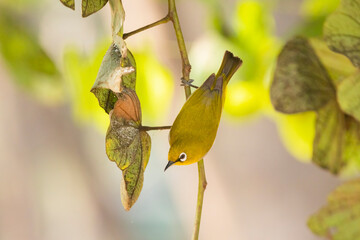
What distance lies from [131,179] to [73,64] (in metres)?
A: 0.32

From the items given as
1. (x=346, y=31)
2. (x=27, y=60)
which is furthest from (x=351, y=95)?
(x=27, y=60)

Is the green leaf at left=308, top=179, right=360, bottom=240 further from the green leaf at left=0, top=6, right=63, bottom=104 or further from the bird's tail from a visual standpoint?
the green leaf at left=0, top=6, right=63, bottom=104

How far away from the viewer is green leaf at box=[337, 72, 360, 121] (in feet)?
0.59

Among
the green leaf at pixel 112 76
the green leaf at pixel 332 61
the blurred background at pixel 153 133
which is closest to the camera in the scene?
the green leaf at pixel 112 76

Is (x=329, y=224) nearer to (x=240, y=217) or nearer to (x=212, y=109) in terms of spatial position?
(x=212, y=109)

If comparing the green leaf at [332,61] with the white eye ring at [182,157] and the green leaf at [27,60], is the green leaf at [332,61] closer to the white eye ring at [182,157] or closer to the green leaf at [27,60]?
the white eye ring at [182,157]

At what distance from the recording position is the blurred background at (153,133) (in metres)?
0.40

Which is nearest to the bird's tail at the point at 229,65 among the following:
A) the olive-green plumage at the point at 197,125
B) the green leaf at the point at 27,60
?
the olive-green plumage at the point at 197,125

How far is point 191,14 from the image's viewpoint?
3.01 ft

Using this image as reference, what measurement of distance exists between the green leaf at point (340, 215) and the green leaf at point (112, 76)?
0.37ft

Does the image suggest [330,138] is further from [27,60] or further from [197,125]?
[27,60]

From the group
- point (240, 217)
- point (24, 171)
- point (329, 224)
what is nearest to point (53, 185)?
point (24, 171)

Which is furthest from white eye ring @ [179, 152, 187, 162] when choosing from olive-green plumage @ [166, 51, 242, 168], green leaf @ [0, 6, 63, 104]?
green leaf @ [0, 6, 63, 104]

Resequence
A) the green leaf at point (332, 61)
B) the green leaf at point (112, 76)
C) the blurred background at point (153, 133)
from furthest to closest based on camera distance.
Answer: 1. the blurred background at point (153, 133)
2. the green leaf at point (332, 61)
3. the green leaf at point (112, 76)
